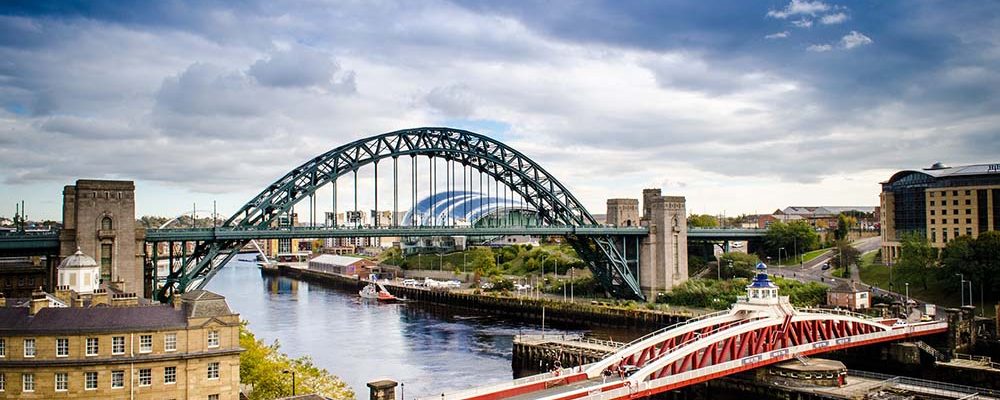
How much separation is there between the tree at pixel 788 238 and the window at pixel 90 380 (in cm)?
7188

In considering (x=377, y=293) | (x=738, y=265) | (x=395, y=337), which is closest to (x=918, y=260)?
(x=738, y=265)

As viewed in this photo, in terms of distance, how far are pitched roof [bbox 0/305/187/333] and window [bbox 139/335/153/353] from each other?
0.89 feet

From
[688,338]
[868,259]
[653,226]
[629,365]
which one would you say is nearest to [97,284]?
[629,365]

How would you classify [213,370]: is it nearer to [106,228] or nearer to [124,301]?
[124,301]

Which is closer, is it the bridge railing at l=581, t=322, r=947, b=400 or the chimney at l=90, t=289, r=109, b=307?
the bridge railing at l=581, t=322, r=947, b=400

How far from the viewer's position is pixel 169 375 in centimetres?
2425

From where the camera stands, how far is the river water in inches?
1561

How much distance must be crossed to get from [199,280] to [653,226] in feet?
122

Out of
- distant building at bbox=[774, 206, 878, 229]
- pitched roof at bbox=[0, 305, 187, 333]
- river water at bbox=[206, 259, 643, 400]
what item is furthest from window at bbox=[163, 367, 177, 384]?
distant building at bbox=[774, 206, 878, 229]

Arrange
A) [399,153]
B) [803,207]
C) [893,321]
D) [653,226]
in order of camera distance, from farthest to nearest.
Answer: [803,207]
[653,226]
[399,153]
[893,321]

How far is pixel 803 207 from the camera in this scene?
16138 centimetres

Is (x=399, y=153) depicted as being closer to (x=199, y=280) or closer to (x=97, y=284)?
(x=199, y=280)

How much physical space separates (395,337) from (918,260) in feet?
124

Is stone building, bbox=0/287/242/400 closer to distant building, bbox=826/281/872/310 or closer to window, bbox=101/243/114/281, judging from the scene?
window, bbox=101/243/114/281
